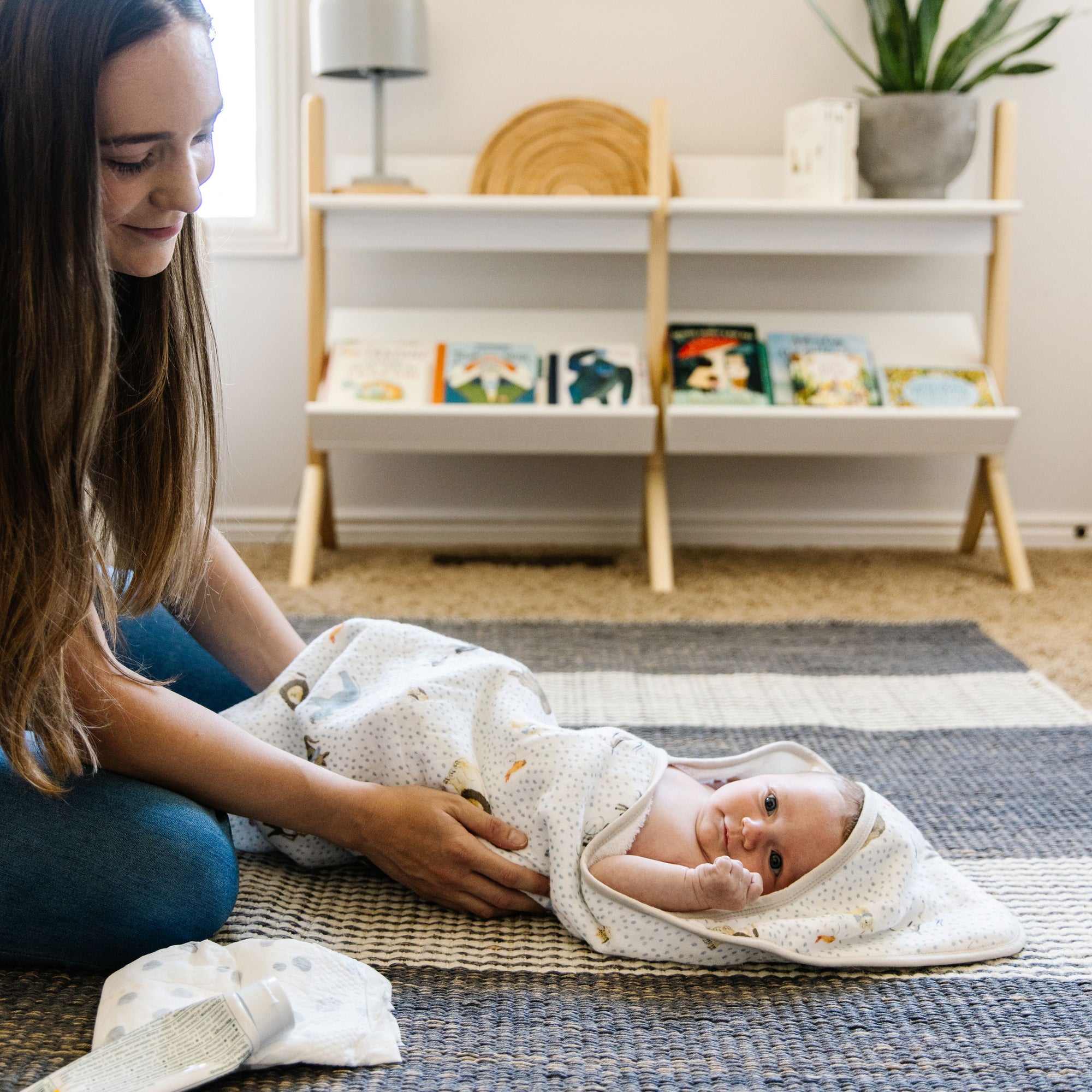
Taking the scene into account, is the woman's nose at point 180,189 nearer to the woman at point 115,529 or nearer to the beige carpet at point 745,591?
the woman at point 115,529

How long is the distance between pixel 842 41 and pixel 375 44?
857 mm

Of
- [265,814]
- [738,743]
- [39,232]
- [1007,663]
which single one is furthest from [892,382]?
[39,232]

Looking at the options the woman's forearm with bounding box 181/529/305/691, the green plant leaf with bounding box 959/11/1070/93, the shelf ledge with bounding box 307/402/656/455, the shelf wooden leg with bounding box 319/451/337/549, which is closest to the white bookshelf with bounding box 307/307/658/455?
the shelf ledge with bounding box 307/402/656/455

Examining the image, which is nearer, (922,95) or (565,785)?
(565,785)

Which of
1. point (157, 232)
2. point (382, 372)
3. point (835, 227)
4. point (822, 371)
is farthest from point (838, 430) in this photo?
point (157, 232)

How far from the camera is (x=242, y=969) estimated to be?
81 centimetres

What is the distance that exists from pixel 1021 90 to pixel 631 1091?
2303 millimetres

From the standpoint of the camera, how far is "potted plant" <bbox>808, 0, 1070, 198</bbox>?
2082 mm

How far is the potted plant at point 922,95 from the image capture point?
2.08m

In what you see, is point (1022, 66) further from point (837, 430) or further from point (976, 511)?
point (976, 511)

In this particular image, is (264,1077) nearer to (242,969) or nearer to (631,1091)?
(242,969)

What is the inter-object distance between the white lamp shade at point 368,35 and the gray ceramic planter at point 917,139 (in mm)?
859

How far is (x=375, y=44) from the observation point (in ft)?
6.92

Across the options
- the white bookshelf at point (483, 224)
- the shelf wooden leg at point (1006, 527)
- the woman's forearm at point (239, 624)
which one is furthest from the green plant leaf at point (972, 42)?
the woman's forearm at point (239, 624)
